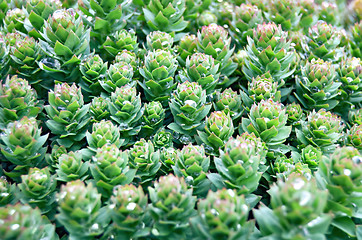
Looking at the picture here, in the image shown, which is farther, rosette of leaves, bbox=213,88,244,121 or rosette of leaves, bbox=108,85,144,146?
rosette of leaves, bbox=213,88,244,121

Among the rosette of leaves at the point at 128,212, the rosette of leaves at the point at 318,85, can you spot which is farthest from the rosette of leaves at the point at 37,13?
the rosette of leaves at the point at 318,85

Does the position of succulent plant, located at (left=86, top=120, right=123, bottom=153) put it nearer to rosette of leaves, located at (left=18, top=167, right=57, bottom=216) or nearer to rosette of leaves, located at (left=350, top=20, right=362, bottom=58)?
rosette of leaves, located at (left=18, top=167, right=57, bottom=216)

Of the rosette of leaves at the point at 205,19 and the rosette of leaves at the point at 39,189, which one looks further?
the rosette of leaves at the point at 205,19

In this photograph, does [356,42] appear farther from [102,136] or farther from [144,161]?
[102,136]

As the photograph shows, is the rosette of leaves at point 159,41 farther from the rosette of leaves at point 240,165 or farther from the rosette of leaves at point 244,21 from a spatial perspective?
the rosette of leaves at point 240,165

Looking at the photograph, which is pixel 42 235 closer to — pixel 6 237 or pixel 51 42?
pixel 6 237

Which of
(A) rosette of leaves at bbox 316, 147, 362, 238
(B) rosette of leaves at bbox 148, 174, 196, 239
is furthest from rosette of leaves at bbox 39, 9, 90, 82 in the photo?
(A) rosette of leaves at bbox 316, 147, 362, 238
